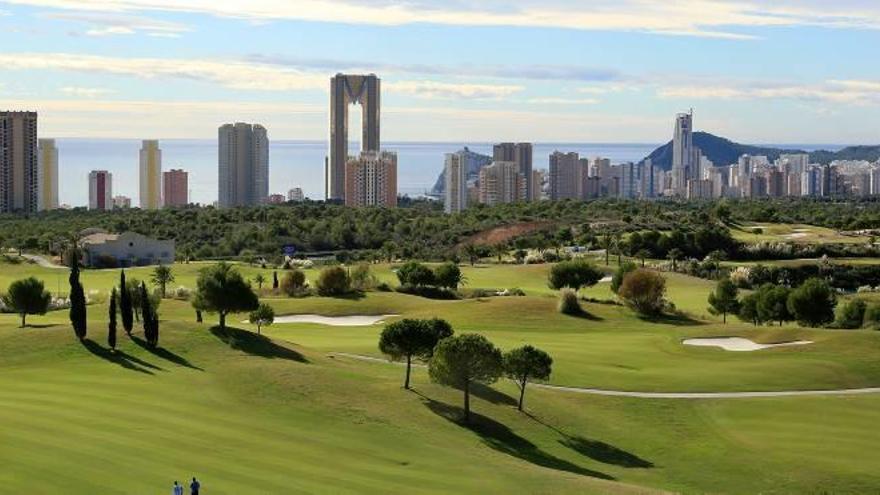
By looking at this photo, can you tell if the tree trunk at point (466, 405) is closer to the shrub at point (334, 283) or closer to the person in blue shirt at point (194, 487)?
the person in blue shirt at point (194, 487)

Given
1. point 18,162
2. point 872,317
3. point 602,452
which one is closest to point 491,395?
point 602,452

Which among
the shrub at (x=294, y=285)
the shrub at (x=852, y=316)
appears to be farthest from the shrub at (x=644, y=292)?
the shrub at (x=294, y=285)

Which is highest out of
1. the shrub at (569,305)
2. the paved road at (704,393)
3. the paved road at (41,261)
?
the paved road at (41,261)

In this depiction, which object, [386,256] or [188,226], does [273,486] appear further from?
[188,226]

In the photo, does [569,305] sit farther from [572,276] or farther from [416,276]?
[416,276]

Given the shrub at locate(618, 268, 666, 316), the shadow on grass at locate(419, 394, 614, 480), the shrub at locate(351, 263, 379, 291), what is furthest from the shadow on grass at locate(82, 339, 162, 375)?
the shrub at locate(618, 268, 666, 316)
